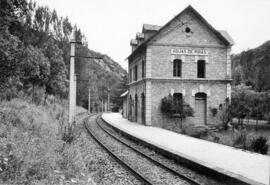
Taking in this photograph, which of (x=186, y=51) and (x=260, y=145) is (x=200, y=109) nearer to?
(x=186, y=51)

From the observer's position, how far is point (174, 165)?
9.40 metres

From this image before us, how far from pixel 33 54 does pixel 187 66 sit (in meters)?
12.7

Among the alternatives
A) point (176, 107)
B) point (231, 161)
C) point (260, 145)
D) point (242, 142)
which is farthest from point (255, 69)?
point (231, 161)

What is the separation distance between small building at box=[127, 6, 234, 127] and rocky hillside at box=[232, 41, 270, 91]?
1109 centimetres

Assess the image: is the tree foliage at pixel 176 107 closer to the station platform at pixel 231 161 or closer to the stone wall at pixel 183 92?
the stone wall at pixel 183 92

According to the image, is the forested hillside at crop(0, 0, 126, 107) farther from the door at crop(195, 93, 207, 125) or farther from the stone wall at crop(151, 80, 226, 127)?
the door at crop(195, 93, 207, 125)

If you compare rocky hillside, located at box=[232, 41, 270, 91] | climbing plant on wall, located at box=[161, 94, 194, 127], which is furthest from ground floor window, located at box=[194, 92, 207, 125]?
rocky hillside, located at box=[232, 41, 270, 91]

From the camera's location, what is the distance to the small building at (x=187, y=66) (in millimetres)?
21359

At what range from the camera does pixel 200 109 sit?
21.6 meters

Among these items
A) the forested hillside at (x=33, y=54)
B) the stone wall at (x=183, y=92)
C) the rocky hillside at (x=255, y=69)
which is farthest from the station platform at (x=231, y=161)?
the rocky hillside at (x=255, y=69)

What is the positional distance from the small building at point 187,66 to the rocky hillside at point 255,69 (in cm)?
1109

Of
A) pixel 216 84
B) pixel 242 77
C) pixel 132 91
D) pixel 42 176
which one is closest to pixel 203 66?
pixel 216 84

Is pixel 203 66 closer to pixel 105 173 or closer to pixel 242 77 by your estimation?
pixel 105 173

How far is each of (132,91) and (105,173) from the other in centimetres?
1970
